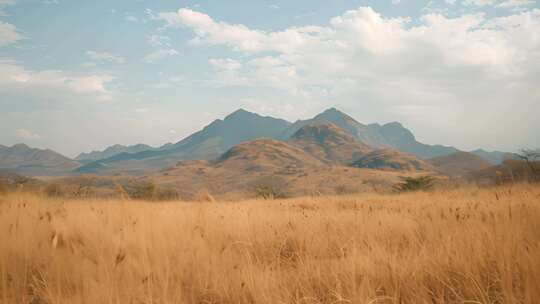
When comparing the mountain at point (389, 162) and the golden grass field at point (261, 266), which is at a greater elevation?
the golden grass field at point (261, 266)

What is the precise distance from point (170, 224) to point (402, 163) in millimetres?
167206

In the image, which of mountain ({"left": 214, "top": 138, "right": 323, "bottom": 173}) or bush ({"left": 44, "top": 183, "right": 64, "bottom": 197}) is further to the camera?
mountain ({"left": 214, "top": 138, "right": 323, "bottom": 173})

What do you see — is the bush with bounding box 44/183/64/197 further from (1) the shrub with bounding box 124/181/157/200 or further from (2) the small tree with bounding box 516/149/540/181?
(2) the small tree with bounding box 516/149/540/181

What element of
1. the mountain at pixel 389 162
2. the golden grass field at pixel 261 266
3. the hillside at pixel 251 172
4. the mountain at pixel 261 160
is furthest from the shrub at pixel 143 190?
the mountain at pixel 389 162

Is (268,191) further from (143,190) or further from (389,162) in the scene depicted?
(389,162)

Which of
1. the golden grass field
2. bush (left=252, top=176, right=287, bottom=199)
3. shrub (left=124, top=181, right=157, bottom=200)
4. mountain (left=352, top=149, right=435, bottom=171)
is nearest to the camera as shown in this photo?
the golden grass field

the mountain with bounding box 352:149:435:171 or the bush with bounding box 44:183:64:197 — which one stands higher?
the bush with bounding box 44:183:64:197

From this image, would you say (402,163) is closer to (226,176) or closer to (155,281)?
(226,176)

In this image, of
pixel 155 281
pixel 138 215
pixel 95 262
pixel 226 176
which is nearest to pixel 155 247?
pixel 95 262

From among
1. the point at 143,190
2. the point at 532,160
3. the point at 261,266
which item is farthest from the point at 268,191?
the point at 261,266

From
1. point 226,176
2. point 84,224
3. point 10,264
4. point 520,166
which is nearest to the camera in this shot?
point 10,264

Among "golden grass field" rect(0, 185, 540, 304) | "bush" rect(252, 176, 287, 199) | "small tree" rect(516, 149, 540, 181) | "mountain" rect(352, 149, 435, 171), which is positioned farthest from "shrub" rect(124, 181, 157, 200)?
"mountain" rect(352, 149, 435, 171)

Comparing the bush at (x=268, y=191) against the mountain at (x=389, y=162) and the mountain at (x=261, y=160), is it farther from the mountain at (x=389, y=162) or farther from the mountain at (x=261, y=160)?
the mountain at (x=389, y=162)

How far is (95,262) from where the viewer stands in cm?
317
